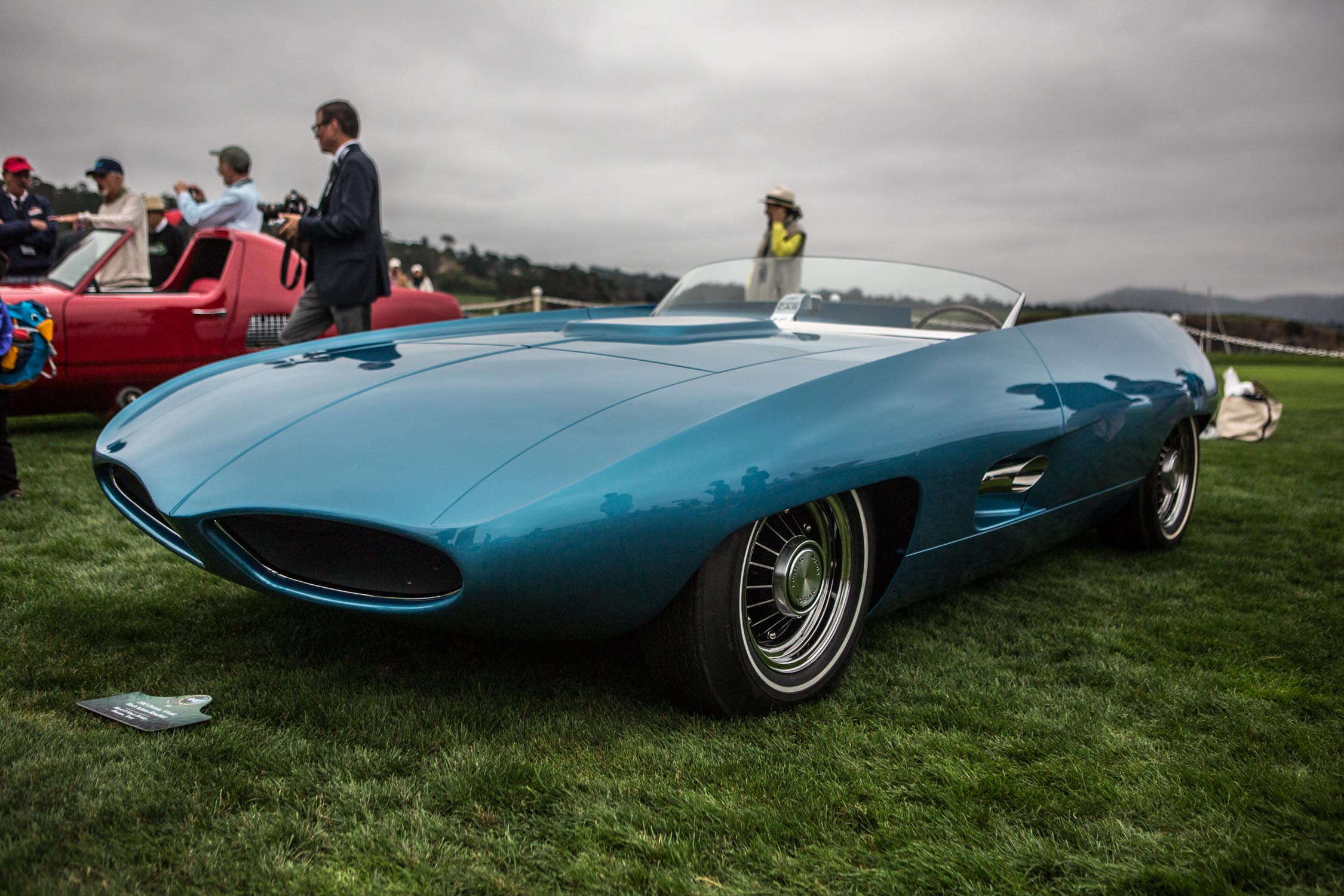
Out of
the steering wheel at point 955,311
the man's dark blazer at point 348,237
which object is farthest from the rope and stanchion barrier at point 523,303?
the steering wheel at point 955,311

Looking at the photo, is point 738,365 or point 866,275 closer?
point 738,365

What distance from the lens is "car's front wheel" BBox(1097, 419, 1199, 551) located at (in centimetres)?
345

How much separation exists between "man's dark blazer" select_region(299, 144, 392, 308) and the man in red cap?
3462 mm

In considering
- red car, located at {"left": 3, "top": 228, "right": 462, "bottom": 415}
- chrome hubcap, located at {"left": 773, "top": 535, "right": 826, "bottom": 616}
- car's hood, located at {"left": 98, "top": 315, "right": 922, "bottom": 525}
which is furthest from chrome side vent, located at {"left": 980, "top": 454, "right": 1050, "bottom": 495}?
red car, located at {"left": 3, "top": 228, "right": 462, "bottom": 415}

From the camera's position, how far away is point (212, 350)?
6059mm

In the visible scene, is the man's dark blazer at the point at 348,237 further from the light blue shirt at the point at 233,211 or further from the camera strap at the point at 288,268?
the light blue shirt at the point at 233,211

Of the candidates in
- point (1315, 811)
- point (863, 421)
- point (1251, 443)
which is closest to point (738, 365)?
point (863, 421)

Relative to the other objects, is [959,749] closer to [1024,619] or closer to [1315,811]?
[1315,811]

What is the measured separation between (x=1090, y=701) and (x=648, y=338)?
4.49 ft

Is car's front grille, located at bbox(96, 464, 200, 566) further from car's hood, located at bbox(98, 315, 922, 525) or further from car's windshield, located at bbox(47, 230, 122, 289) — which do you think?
car's windshield, located at bbox(47, 230, 122, 289)

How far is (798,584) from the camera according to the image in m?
2.10

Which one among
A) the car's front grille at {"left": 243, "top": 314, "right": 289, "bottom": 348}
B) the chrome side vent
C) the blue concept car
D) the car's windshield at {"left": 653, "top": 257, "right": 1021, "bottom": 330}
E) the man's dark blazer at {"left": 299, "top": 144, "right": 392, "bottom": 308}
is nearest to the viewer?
the blue concept car

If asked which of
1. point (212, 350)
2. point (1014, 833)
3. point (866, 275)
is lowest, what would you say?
point (1014, 833)

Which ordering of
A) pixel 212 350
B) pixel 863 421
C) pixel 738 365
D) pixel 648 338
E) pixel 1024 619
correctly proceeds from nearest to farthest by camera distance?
1. pixel 863 421
2. pixel 738 365
3. pixel 648 338
4. pixel 1024 619
5. pixel 212 350
